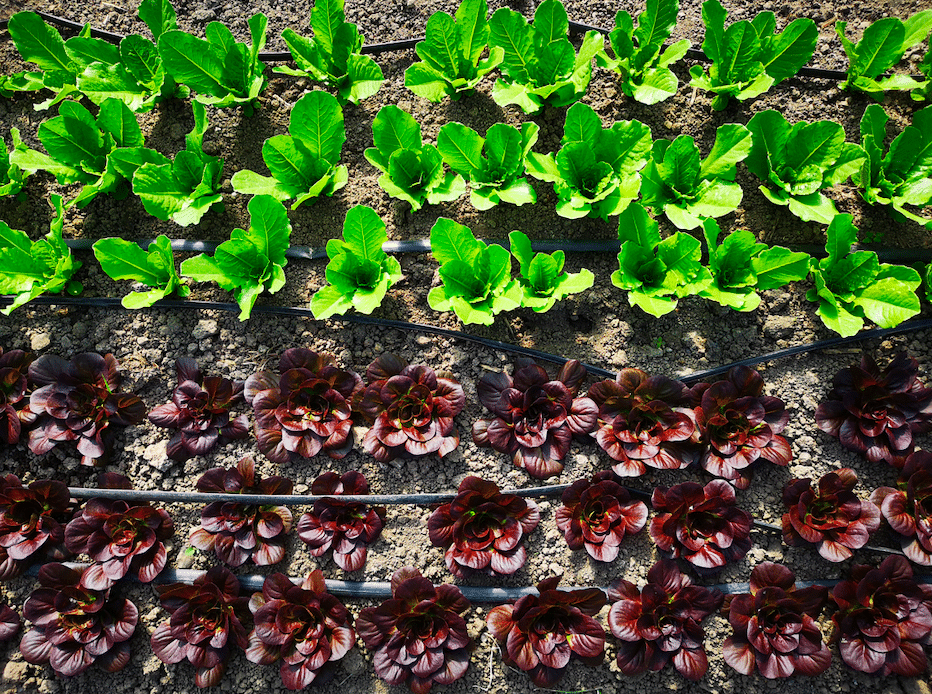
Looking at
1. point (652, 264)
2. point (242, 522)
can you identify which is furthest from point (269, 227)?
point (652, 264)

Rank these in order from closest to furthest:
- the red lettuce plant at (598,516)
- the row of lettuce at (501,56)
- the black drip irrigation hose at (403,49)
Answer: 1. the red lettuce plant at (598,516)
2. the row of lettuce at (501,56)
3. the black drip irrigation hose at (403,49)

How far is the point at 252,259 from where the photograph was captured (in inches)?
83.5

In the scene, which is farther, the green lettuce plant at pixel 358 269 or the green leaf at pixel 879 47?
the green leaf at pixel 879 47

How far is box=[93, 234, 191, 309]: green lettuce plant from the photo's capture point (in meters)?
2.09

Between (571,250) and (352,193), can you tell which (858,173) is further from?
(352,193)

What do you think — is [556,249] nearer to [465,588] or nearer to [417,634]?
[465,588]

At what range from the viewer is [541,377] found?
79.8 inches

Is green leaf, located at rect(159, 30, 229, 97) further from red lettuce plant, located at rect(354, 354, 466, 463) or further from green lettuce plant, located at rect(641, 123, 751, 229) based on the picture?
green lettuce plant, located at rect(641, 123, 751, 229)

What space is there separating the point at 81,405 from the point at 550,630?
6.07ft

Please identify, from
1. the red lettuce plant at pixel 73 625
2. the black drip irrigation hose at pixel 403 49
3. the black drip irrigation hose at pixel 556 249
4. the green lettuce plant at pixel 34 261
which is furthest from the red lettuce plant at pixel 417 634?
the black drip irrigation hose at pixel 403 49

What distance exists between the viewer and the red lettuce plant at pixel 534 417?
202 cm

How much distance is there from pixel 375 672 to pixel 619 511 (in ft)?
3.22

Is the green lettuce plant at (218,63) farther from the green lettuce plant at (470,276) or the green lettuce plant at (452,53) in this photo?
the green lettuce plant at (470,276)

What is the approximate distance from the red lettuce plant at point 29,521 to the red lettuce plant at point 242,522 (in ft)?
1.63
